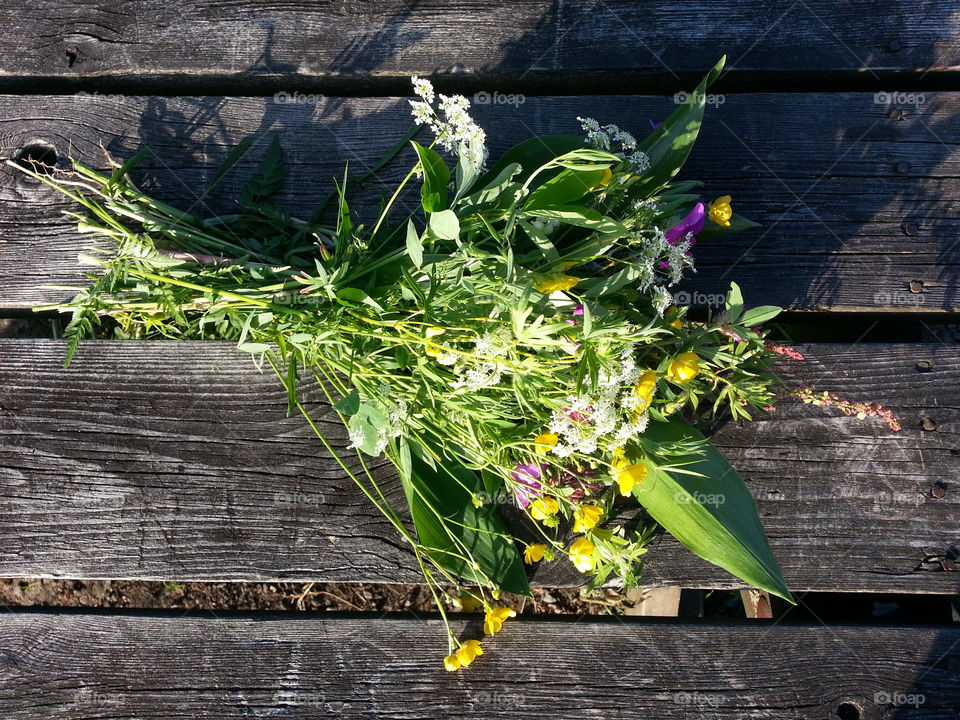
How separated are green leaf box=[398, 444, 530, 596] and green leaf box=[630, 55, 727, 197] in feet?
1.85

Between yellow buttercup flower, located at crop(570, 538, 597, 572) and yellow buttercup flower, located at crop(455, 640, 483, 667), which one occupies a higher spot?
yellow buttercup flower, located at crop(570, 538, 597, 572)


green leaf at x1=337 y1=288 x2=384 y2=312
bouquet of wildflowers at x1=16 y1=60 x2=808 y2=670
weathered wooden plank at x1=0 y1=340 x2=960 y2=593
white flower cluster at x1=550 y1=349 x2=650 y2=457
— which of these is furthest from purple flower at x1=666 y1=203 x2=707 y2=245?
green leaf at x1=337 y1=288 x2=384 y2=312

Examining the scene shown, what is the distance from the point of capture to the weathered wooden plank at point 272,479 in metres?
1.22

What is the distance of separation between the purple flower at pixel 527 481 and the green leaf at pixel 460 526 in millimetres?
82

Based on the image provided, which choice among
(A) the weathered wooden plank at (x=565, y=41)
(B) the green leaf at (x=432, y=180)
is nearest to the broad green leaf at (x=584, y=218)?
(B) the green leaf at (x=432, y=180)

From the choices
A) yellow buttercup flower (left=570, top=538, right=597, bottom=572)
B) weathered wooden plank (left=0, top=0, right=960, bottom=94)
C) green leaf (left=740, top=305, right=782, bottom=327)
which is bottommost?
yellow buttercup flower (left=570, top=538, right=597, bottom=572)

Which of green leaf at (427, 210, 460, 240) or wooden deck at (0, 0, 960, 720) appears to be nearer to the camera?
green leaf at (427, 210, 460, 240)

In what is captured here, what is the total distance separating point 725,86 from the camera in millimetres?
1297

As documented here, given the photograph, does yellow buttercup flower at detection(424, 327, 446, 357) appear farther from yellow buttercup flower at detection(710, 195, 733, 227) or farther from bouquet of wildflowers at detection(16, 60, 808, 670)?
yellow buttercup flower at detection(710, 195, 733, 227)

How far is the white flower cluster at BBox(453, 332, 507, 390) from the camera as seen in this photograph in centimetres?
86

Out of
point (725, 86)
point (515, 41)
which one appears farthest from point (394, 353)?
point (725, 86)

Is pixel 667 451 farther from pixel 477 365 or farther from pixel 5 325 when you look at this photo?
pixel 5 325

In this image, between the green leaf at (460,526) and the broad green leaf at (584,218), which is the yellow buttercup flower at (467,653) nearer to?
the green leaf at (460,526)

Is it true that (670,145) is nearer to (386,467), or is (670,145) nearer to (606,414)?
(606,414)
